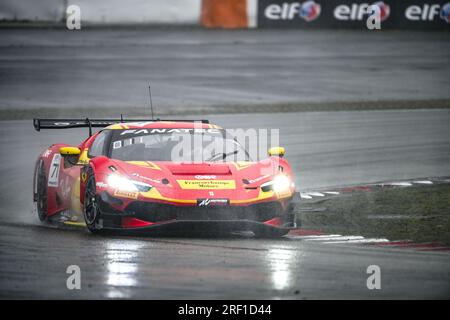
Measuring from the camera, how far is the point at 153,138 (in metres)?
11.3

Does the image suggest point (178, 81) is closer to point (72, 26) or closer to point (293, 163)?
point (72, 26)

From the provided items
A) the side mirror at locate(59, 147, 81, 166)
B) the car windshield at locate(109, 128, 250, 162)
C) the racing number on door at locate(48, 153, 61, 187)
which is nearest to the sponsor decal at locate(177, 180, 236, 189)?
the car windshield at locate(109, 128, 250, 162)

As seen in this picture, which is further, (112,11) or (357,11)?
(357,11)

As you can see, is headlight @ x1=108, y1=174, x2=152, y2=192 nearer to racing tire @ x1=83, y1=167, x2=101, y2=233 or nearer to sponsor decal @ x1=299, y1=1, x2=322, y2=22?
racing tire @ x1=83, y1=167, x2=101, y2=233

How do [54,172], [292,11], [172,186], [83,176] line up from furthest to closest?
1. [292,11]
2. [54,172]
3. [83,176]
4. [172,186]

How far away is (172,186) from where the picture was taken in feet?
33.5

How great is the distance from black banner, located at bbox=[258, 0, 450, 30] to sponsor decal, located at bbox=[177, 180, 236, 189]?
1841cm

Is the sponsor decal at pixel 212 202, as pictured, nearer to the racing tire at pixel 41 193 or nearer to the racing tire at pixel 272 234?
the racing tire at pixel 272 234

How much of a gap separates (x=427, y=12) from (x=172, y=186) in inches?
784

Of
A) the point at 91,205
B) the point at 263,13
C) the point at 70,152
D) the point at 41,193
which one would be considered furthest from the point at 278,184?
the point at 263,13

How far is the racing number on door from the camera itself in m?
12.0

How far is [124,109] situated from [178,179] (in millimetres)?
10263

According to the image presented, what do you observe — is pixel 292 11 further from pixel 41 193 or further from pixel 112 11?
pixel 41 193

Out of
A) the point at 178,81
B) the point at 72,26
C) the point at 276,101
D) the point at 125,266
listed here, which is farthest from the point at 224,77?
the point at 125,266
